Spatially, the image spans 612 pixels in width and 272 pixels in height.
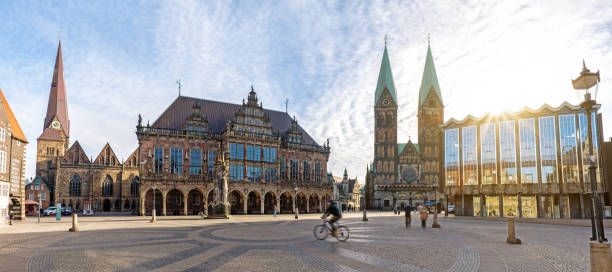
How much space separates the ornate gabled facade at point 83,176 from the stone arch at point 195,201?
26.6 metres

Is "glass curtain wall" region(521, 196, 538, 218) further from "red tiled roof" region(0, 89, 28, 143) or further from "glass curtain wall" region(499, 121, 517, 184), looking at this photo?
"red tiled roof" region(0, 89, 28, 143)

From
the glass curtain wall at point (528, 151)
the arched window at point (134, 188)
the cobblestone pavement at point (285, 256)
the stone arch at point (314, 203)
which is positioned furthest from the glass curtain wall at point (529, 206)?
the arched window at point (134, 188)

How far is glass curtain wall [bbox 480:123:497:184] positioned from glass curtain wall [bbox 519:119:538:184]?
2.77m

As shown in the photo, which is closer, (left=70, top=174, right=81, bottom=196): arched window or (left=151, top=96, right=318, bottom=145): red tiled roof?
(left=151, top=96, right=318, bottom=145): red tiled roof

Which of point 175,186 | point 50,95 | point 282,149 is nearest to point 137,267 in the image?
point 175,186

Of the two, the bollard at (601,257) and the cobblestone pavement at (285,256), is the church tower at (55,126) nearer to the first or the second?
the cobblestone pavement at (285,256)

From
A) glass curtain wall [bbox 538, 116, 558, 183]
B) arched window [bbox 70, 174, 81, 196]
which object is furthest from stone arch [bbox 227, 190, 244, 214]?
arched window [bbox 70, 174, 81, 196]

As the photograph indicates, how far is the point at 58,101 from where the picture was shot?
283ft

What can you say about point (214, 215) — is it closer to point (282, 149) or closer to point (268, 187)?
point (268, 187)

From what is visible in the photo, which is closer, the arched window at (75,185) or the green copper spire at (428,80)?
the arched window at (75,185)

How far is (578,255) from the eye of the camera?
11.4 meters

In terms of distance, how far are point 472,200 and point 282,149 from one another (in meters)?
27.0

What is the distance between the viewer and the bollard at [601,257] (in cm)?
659

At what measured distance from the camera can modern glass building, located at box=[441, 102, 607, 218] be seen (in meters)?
39.4
